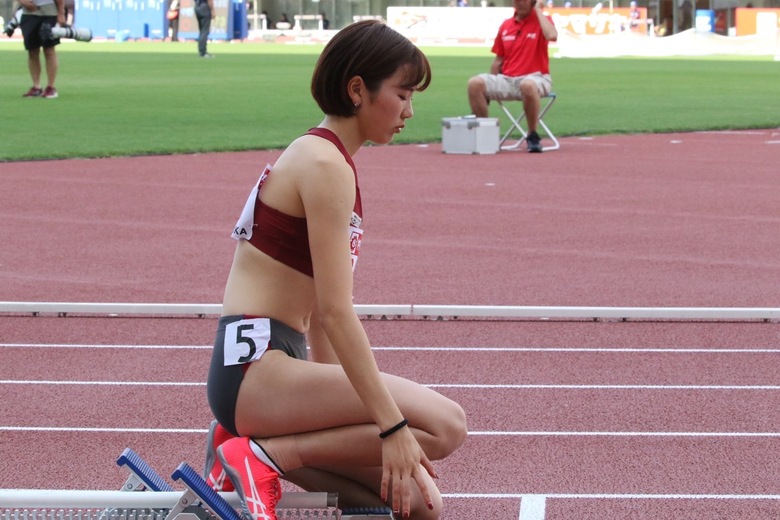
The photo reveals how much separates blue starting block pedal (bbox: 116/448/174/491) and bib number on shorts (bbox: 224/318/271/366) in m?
0.34

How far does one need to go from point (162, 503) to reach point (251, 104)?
19120mm

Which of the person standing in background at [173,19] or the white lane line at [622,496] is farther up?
the white lane line at [622,496]

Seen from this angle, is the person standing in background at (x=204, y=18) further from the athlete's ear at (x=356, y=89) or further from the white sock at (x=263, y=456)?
the white sock at (x=263, y=456)

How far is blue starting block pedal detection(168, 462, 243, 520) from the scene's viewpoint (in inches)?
124

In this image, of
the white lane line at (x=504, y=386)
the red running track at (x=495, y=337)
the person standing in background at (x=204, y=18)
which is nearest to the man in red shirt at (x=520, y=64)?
the red running track at (x=495, y=337)

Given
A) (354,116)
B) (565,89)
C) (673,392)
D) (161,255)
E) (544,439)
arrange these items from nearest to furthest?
(354,116) → (544,439) → (673,392) → (161,255) → (565,89)

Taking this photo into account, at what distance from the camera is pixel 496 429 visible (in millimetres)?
4863

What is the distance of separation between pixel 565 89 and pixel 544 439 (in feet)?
73.4

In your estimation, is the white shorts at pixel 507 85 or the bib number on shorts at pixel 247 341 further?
the white shorts at pixel 507 85

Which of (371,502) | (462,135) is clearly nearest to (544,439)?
(371,502)

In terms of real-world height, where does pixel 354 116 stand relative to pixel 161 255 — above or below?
above

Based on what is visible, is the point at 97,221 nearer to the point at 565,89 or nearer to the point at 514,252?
the point at 514,252

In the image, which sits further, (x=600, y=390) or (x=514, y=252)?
(x=514, y=252)

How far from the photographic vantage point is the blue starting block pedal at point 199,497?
3.15 metres
